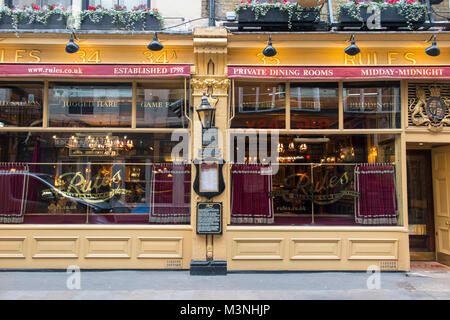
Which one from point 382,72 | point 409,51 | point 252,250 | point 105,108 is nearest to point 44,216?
point 105,108

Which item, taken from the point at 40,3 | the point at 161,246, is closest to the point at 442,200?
the point at 161,246

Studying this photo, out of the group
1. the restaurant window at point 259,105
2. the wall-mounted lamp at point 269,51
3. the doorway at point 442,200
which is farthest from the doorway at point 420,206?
the wall-mounted lamp at point 269,51

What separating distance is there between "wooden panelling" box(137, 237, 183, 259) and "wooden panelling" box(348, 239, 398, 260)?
3.83 metres

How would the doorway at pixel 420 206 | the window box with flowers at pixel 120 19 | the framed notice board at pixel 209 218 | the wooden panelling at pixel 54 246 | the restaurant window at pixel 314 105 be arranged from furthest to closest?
the doorway at pixel 420 206, the restaurant window at pixel 314 105, the window box with flowers at pixel 120 19, the wooden panelling at pixel 54 246, the framed notice board at pixel 209 218

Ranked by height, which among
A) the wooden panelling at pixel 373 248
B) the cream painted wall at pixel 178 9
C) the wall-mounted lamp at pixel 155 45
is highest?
the cream painted wall at pixel 178 9

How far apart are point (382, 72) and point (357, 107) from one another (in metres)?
0.94

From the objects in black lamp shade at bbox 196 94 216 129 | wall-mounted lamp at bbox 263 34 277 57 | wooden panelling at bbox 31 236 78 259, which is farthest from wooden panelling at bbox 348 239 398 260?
wooden panelling at bbox 31 236 78 259

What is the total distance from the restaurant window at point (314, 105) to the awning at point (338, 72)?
0.54 metres

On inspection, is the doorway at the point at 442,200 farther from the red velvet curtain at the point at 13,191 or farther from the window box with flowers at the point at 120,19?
the red velvet curtain at the point at 13,191

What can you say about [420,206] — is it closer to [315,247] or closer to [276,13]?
[315,247]

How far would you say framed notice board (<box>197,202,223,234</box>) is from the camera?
7668mm

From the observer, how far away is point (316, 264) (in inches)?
305

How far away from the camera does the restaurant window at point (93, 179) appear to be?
26.3ft

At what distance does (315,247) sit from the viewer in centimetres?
780
